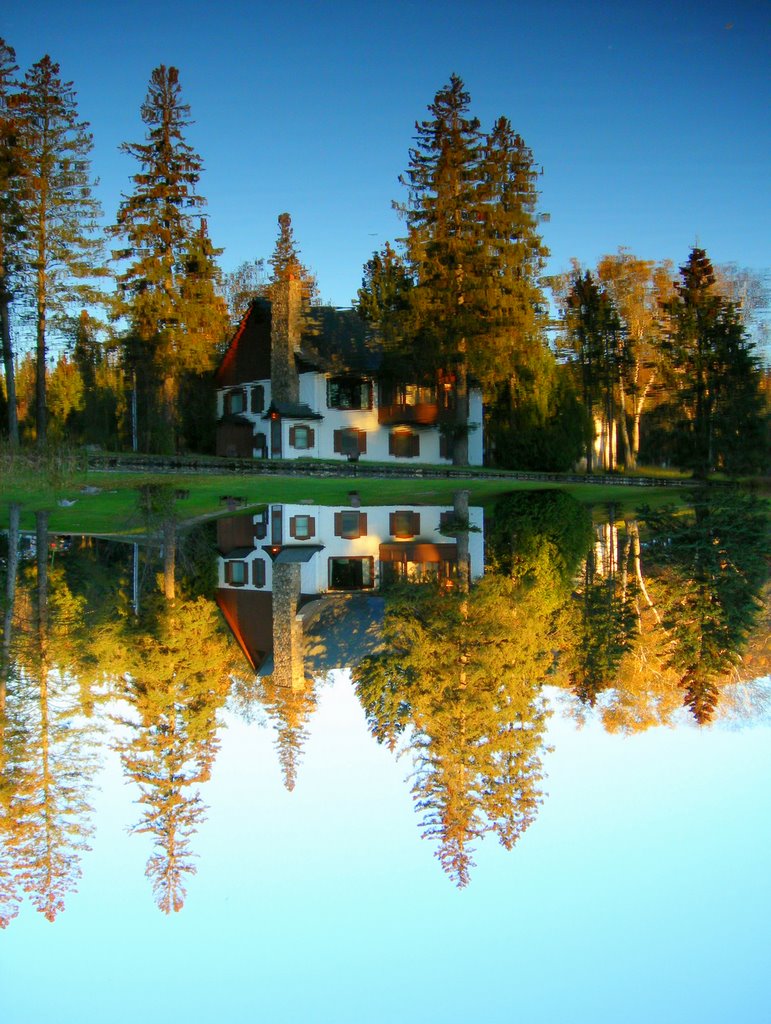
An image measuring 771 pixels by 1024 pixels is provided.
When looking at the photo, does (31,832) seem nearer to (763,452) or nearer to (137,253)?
(137,253)

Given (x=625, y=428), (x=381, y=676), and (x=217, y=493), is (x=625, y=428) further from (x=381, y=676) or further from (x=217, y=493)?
(x=381, y=676)

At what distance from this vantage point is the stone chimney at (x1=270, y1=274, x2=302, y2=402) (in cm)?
4438

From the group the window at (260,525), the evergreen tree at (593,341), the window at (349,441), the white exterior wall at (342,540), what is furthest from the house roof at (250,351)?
the evergreen tree at (593,341)

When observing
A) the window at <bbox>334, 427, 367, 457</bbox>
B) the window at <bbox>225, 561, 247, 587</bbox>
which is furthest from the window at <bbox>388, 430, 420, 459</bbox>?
the window at <bbox>225, 561, 247, 587</bbox>

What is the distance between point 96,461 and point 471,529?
13.3m

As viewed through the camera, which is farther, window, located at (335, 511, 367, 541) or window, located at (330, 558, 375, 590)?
window, located at (335, 511, 367, 541)

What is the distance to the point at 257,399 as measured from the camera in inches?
1832

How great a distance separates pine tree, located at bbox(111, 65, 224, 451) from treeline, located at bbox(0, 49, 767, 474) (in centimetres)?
7

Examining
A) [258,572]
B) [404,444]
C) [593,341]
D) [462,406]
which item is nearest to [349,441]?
[404,444]

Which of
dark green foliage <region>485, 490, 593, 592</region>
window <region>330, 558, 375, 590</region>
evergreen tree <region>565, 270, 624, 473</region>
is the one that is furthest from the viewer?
evergreen tree <region>565, 270, 624, 473</region>

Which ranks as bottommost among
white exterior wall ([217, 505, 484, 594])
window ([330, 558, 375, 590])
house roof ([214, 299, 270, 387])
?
window ([330, 558, 375, 590])

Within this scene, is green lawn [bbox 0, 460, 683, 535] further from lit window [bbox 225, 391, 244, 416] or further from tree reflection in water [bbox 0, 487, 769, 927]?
lit window [bbox 225, 391, 244, 416]

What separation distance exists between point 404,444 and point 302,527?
688 inches

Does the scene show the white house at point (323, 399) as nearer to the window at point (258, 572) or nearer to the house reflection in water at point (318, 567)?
the house reflection in water at point (318, 567)
